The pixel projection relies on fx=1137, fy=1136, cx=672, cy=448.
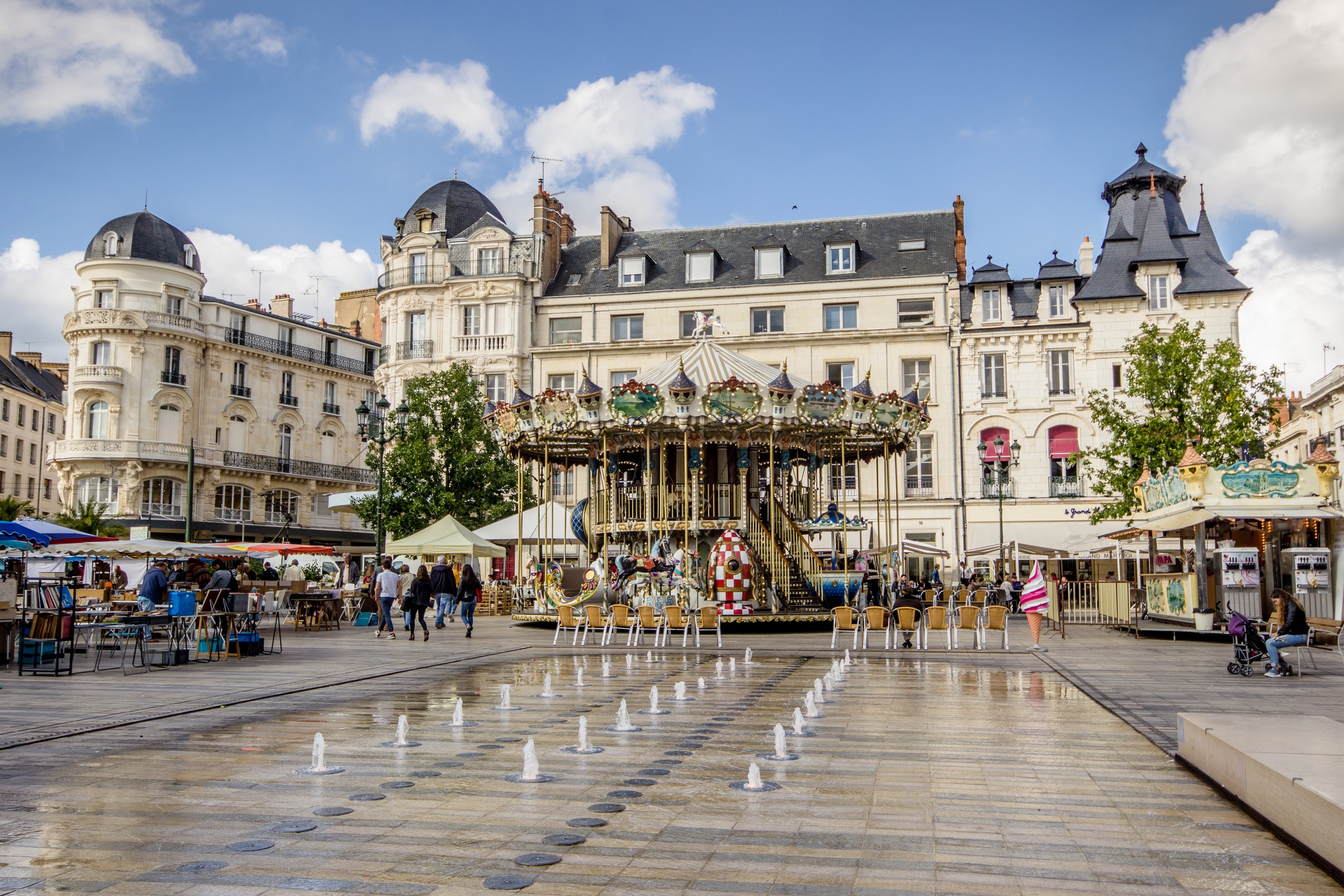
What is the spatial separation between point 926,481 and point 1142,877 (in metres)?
36.6

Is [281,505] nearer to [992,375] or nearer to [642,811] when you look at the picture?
[992,375]

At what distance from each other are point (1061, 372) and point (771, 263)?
11.4 meters

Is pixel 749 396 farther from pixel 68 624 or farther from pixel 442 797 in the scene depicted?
pixel 442 797

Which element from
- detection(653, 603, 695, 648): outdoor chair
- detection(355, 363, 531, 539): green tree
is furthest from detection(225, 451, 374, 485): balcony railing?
detection(653, 603, 695, 648): outdoor chair

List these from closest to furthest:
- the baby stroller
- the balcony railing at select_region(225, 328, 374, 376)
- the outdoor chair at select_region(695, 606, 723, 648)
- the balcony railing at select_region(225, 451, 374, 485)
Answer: the baby stroller → the outdoor chair at select_region(695, 606, 723, 648) → the balcony railing at select_region(225, 451, 374, 485) → the balcony railing at select_region(225, 328, 374, 376)

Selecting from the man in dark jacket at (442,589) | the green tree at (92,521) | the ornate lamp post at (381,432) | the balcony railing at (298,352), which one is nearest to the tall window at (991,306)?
the ornate lamp post at (381,432)

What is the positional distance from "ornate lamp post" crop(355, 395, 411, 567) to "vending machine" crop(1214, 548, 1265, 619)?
58.6 feet

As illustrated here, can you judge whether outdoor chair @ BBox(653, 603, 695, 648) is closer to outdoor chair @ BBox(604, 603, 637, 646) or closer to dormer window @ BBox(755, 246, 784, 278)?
outdoor chair @ BBox(604, 603, 637, 646)

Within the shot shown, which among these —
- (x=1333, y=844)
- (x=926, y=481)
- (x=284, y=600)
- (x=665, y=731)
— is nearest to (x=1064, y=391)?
(x=926, y=481)

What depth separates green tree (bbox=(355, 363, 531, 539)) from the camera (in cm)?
3622

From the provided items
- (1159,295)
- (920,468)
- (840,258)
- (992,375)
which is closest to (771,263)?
(840,258)

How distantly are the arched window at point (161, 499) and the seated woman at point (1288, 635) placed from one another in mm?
43659

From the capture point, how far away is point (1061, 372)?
3959cm

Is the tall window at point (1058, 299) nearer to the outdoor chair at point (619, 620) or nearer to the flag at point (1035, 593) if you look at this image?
the flag at point (1035, 593)
